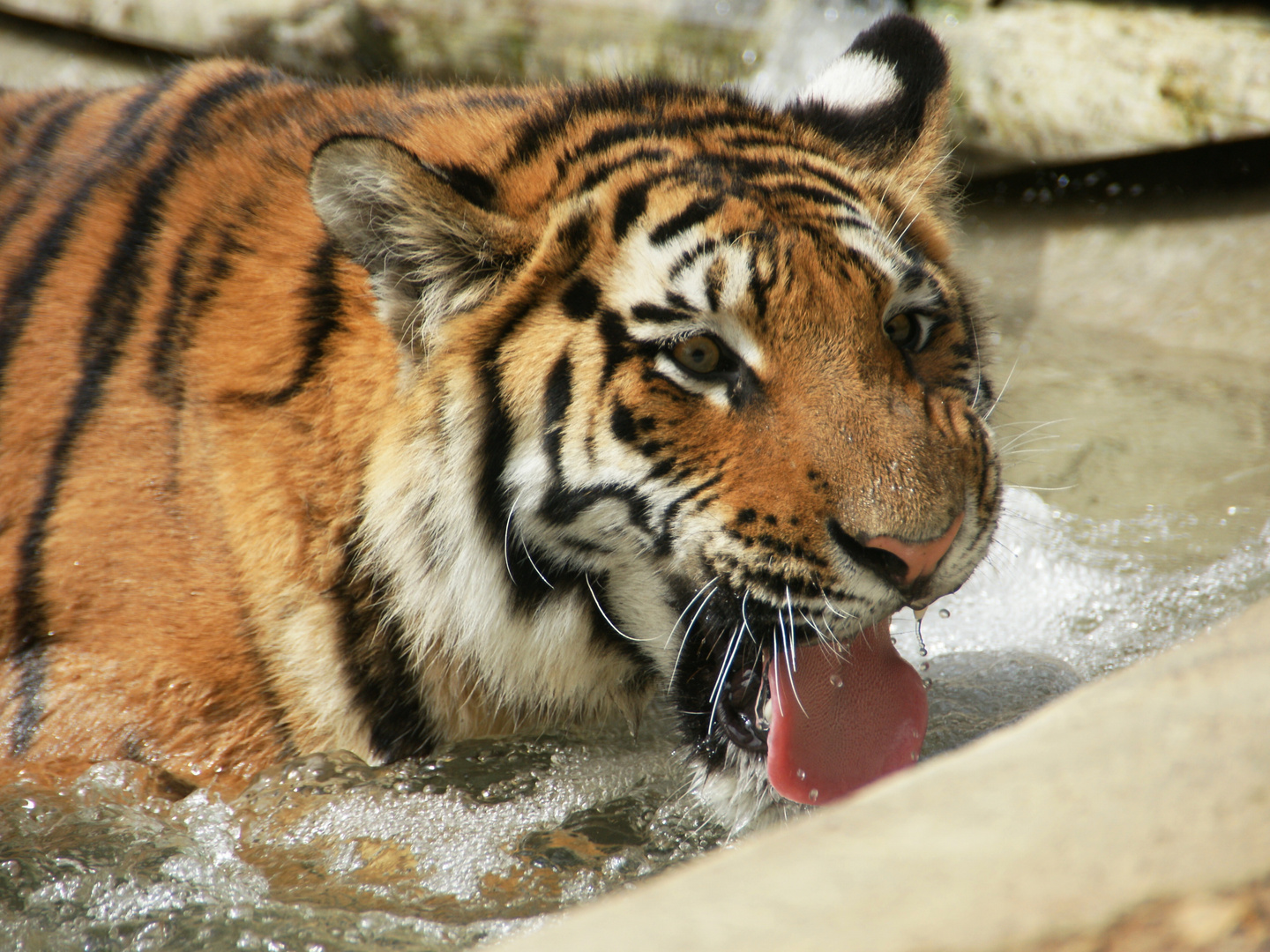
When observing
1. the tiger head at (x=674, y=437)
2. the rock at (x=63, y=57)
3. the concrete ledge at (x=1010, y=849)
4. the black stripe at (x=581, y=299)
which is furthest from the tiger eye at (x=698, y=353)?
the rock at (x=63, y=57)

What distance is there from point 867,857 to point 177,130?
1.62 meters

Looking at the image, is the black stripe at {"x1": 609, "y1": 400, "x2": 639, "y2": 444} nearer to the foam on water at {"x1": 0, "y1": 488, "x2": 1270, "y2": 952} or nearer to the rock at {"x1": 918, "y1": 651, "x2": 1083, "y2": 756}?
the foam on water at {"x1": 0, "y1": 488, "x2": 1270, "y2": 952}

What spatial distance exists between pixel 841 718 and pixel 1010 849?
828 mm

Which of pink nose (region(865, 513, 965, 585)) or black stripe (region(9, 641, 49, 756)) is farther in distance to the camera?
black stripe (region(9, 641, 49, 756))

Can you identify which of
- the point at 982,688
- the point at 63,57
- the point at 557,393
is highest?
the point at 557,393

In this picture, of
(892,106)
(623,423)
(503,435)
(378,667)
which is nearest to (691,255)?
(623,423)

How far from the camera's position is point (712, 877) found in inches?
30.2

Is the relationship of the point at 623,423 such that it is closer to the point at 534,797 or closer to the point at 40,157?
Result: the point at 534,797

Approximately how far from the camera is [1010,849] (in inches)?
29.0

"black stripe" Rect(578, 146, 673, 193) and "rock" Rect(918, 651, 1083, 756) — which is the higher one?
"black stripe" Rect(578, 146, 673, 193)

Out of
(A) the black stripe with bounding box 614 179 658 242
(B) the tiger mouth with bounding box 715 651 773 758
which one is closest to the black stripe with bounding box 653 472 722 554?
(B) the tiger mouth with bounding box 715 651 773 758

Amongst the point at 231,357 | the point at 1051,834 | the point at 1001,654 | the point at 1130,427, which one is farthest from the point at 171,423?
the point at 1130,427

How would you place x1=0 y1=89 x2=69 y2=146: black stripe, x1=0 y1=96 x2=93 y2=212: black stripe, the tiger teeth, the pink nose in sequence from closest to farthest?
the pink nose, the tiger teeth, x1=0 y1=96 x2=93 y2=212: black stripe, x1=0 y1=89 x2=69 y2=146: black stripe

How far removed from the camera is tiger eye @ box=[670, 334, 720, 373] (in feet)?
4.72
